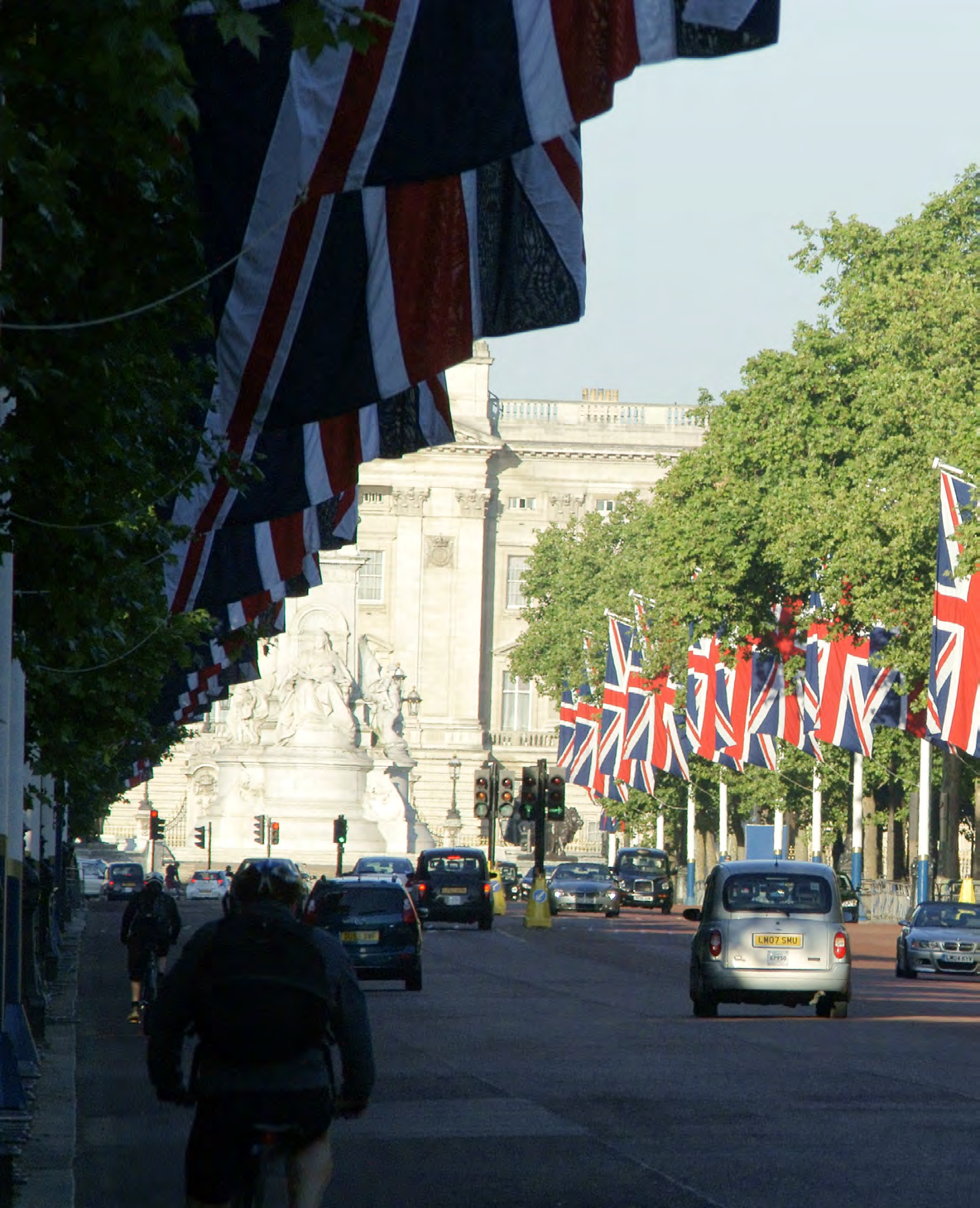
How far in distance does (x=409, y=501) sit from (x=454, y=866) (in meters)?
83.2

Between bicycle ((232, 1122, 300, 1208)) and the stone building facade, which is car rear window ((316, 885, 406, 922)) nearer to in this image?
bicycle ((232, 1122, 300, 1208))

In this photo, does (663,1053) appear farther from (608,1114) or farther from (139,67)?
(139,67)

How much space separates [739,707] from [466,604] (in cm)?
7377

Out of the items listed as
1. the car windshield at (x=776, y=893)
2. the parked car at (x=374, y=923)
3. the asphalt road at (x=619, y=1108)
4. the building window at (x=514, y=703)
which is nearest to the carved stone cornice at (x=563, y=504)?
the building window at (x=514, y=703)

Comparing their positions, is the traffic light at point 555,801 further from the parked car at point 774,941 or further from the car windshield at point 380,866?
the parked car at point 774,941

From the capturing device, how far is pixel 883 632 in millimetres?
58719

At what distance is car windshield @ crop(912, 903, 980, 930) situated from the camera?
137 feet

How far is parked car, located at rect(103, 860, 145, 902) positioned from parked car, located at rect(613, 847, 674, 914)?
14.9 metres

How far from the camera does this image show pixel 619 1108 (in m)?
17.1

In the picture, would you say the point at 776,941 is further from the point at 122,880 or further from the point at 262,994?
the point at 122,880

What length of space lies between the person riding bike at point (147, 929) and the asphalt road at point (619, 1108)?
2.07ft

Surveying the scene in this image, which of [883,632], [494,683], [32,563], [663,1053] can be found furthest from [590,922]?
[494,683]

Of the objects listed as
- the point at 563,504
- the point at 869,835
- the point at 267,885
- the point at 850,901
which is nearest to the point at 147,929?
the point at 267,885

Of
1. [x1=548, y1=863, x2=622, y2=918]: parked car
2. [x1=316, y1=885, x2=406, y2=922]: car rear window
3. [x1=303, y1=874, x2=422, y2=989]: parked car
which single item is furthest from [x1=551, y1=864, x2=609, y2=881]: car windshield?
[x1=316, y1=885, x2=406, y2=922]: car rear window
